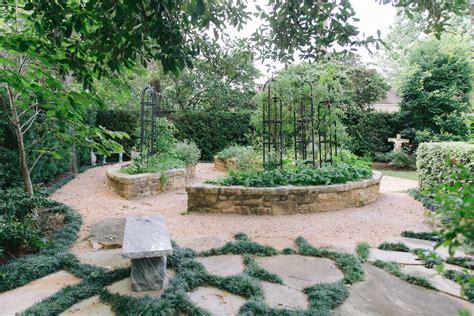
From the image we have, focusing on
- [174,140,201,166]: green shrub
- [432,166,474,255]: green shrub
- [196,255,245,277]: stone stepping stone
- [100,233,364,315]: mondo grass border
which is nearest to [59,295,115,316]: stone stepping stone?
[100,233,364,315]: mondo grass border

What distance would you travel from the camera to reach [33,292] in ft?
8.02

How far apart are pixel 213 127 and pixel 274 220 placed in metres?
8.27

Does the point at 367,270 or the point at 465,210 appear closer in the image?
the point at 465,210

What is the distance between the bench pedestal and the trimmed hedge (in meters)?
4.28

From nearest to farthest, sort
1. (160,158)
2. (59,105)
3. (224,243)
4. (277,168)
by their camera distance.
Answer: (59,105) < (224,243) < (277,168) < (160,158)

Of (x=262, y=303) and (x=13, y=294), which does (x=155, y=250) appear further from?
(x=13, y=294)

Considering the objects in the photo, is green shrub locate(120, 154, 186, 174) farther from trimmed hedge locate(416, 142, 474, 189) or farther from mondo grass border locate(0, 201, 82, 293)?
trimmed hedge locate(416, 142, 474, 189)

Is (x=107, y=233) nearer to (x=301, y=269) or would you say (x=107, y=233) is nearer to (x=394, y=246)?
(x=301, y=269)

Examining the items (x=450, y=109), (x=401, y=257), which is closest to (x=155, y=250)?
(x=401, y=257)

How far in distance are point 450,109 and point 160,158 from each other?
32.2 feet

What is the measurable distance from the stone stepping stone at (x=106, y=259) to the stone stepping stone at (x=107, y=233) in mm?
229

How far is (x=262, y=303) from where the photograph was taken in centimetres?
223

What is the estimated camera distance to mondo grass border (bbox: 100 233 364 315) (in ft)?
6.98

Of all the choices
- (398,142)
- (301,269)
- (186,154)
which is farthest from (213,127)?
(301,269)
